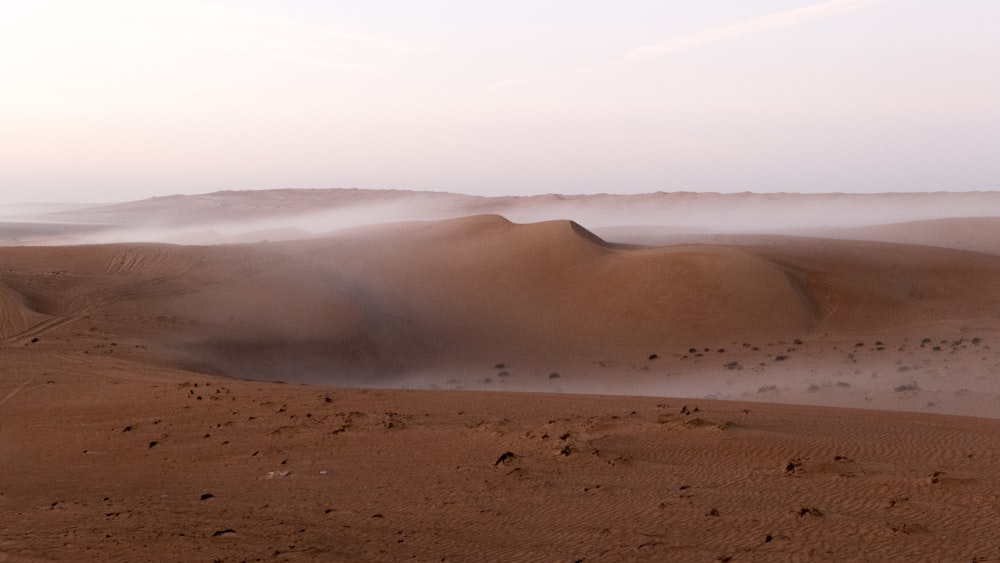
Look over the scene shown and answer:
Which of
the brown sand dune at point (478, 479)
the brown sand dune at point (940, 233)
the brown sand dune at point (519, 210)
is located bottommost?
the brown sand dune at point (478, 479)

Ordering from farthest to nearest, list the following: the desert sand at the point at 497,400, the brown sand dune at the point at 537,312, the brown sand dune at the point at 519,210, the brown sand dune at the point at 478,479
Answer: the brown sand dune at the point at 519,210 < the brown sand dune at the point at 537,312 < the desert sand at the point at 497,400 < the brown sand dune at the point at 478,479

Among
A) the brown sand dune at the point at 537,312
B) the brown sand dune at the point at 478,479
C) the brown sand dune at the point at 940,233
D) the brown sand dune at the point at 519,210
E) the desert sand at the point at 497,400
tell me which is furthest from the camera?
the brown sand dune at the point at 519,210

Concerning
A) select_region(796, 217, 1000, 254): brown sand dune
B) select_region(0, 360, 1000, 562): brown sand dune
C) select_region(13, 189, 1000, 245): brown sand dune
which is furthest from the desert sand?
select_region(13, 189, 1000, 245): brown sand dune

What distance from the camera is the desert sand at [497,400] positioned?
7359 millimetres

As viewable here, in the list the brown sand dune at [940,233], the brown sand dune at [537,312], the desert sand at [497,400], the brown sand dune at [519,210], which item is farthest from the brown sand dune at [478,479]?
the brown sand dune at [519,210]

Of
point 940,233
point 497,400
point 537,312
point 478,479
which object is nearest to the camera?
point 478,479

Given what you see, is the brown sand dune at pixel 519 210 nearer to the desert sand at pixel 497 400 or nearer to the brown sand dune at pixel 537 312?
the brown sand dune at pixel 537 312

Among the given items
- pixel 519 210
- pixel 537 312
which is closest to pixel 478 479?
pixel 537 312

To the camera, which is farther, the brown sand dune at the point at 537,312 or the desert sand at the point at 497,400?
the brown sand dune at the point at 537,312

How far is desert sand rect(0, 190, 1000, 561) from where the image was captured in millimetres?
7359

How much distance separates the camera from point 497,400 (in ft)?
41.9

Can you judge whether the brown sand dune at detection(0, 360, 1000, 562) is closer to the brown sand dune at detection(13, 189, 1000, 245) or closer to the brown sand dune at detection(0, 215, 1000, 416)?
the brown sand dune at detection(0, 215, 1000, 416)

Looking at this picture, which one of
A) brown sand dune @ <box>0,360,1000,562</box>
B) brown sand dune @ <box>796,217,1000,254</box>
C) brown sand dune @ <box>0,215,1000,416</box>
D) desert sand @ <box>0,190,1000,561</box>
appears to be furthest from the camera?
brown sand dune @ <box>796,217,1000,254</box>

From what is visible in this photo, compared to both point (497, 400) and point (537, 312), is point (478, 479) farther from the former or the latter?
point (537, 312)
